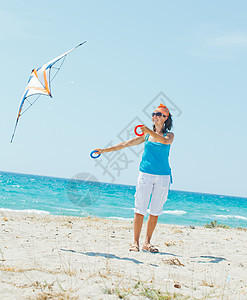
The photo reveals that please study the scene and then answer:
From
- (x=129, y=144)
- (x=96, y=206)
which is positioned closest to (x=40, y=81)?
(x=129, y=144)

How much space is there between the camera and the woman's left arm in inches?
163

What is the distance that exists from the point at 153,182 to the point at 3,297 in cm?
248

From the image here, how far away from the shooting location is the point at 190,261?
14.1ft

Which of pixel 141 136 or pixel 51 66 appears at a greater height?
pixel 51 66

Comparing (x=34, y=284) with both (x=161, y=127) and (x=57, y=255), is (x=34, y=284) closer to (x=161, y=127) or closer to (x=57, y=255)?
(x=57, y=255)

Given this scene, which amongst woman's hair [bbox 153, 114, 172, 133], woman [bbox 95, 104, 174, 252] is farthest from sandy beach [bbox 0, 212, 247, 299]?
woman's hair [bbox 153, 114, 172, 133]

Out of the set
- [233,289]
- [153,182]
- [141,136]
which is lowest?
[233,289]

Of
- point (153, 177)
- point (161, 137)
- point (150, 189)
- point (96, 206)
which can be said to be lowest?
point (96, 206)

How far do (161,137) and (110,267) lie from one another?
170 cm

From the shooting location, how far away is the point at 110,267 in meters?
3.40

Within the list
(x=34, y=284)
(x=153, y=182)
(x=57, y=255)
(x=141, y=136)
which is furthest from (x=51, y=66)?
(x=34, y=284)

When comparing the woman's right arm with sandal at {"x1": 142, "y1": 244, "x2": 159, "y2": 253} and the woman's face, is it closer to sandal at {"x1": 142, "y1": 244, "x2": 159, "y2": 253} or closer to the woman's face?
the woman's face

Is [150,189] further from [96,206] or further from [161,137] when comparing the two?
[96,206]

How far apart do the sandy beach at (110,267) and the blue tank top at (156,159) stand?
1072 mm
